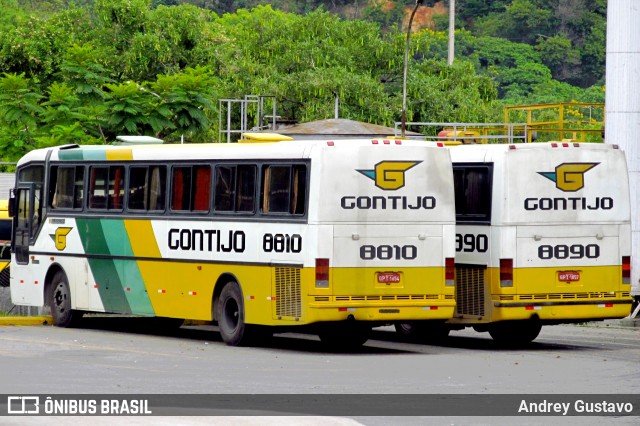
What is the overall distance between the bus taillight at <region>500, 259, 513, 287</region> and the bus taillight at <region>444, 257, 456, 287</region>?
0.96 metres

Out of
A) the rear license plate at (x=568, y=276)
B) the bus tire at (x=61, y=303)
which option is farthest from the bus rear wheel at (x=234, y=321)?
the bus tire at (x=61, y=303)

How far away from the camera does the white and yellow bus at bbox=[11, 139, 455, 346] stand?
20.9m

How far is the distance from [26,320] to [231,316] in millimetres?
5315

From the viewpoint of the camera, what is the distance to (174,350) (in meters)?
21.5

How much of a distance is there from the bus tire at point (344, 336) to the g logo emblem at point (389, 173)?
1937 millimetres

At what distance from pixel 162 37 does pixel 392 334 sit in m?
45.2

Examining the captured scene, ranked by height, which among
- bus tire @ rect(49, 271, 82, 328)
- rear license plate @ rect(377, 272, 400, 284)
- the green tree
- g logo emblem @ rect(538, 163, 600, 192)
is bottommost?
bus tire @ rect(49, 271, 82, 328)

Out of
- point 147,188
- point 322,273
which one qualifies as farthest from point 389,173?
point 147,188

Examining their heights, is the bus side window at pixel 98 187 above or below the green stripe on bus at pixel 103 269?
above

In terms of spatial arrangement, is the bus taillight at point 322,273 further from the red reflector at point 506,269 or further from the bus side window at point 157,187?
the bus side window at point 157,187

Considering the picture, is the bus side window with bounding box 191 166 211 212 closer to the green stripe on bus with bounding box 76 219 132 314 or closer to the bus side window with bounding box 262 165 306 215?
the bus side window with bounding box 262 165 306 215

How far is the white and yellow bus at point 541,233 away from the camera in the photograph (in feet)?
72.8

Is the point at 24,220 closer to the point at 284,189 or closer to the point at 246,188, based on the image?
the point at 246,188

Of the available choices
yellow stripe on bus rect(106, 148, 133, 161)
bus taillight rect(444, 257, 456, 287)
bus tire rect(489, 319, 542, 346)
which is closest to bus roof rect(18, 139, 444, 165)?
yellow stripe on bus rect(106, 148, 133, 161)
